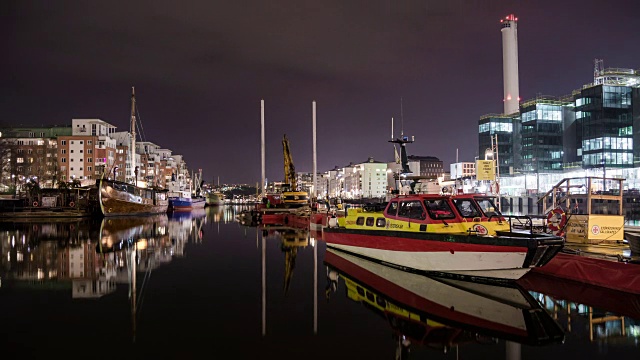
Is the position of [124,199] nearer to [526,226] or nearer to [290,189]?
[290,189]

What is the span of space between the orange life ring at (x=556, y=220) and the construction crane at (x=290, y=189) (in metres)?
34.9

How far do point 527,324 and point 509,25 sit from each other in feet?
510

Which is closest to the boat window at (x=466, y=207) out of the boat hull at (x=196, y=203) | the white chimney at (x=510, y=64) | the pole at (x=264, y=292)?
the pole at (x=264, y=292)

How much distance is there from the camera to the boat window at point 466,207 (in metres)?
15.2

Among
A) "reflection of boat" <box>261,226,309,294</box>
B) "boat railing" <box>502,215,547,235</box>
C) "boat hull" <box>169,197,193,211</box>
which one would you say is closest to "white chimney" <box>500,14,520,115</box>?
"boat hull" <box>169,197,193,211</box>

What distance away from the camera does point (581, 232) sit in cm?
1628

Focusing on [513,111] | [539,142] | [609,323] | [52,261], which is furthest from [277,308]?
[513,111]

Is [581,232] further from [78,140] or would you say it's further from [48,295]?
[78,140]

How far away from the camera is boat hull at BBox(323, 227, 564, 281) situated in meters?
12.8

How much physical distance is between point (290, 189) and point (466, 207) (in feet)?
137

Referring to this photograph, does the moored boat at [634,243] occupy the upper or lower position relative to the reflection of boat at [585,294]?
upper

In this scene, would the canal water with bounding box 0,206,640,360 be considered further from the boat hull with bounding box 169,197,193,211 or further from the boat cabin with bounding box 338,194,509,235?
the boat hull with bounding box 169,197,193,211

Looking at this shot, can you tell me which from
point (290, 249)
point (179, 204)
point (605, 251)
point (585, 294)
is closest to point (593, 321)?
point (585, 294)

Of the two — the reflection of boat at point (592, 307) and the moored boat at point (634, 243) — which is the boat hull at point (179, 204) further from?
the moored boat at point (634, 243)
